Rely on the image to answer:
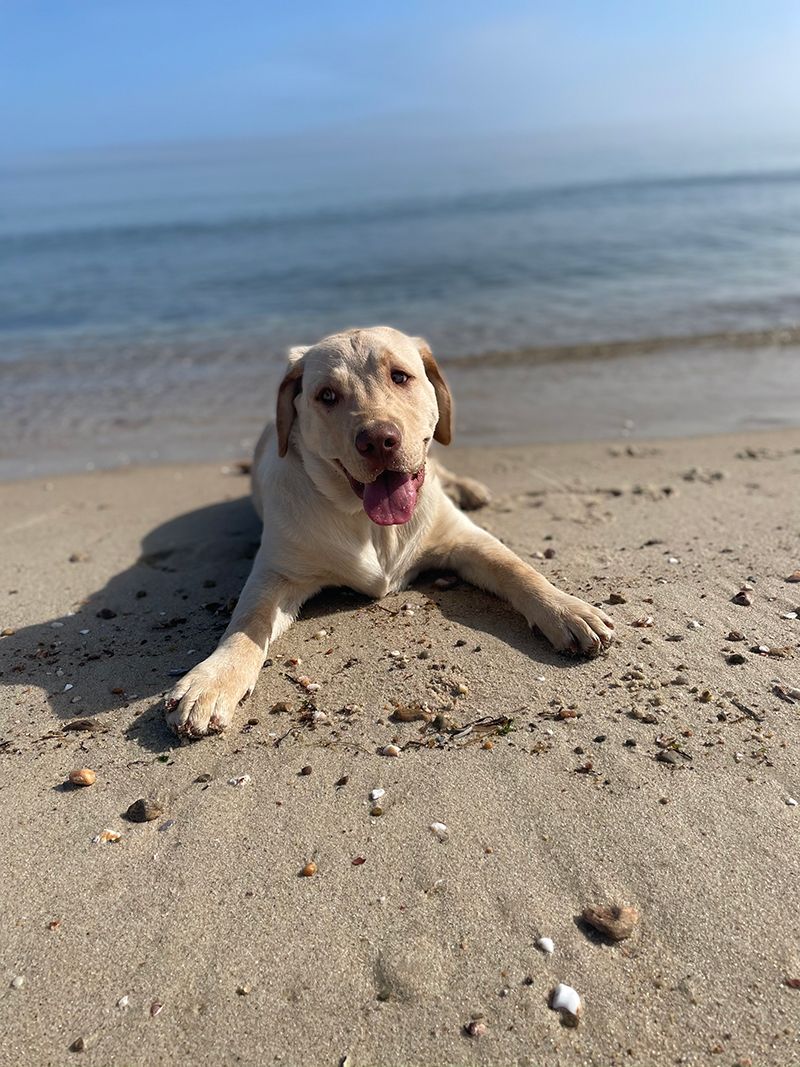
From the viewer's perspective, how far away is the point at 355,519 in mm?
4129

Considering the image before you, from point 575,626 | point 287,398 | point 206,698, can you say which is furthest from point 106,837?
point 287,398

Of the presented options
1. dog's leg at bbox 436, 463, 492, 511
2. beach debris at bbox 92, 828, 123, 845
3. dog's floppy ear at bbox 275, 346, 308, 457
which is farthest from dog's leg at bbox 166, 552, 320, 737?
dog's leg at bbox 436, 463, 492, 511

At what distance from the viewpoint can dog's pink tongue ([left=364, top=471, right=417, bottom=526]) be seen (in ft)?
12.1

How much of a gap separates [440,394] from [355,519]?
914mm

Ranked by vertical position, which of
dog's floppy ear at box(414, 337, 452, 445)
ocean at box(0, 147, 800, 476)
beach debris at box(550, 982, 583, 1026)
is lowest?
ocean at box(0, 147, 800, 476)

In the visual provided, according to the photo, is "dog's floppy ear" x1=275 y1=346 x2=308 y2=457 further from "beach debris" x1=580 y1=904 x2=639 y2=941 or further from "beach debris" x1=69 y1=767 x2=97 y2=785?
"beach debris" x1=580 y1=904 x2=639 y2=941

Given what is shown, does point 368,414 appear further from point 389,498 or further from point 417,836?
point 417,836

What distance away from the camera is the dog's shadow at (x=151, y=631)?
12.1 feet

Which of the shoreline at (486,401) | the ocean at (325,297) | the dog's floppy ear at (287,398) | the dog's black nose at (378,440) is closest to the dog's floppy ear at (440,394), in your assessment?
the dog's floppy ear at (287,398)

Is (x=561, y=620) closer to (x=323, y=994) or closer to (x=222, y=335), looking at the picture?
(x=323, y=994)

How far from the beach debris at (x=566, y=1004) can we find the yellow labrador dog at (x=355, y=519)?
1.70 meters

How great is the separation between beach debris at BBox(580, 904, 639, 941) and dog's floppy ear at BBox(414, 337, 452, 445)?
2722 mm

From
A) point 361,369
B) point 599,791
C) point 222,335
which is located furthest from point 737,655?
point 222,335

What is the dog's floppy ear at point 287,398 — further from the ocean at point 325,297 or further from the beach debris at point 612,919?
the ocean at point 325,297
